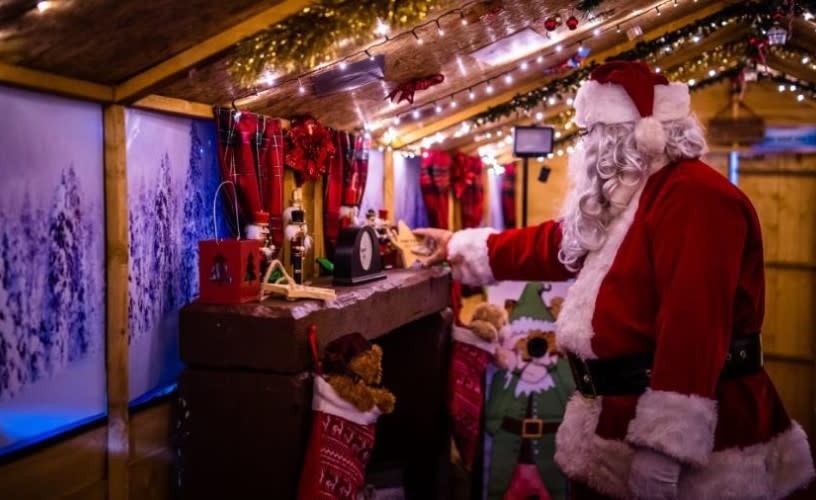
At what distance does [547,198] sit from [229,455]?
5.02 meters

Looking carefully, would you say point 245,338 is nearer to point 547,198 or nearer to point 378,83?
point 378,83

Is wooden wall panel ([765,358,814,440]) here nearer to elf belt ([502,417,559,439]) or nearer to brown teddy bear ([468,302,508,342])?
elf belt ([502,417,559,439])

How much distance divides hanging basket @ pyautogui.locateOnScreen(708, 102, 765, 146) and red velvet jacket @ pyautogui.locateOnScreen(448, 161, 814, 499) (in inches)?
169

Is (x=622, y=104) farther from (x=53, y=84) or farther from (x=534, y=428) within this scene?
(x=534, y=428)

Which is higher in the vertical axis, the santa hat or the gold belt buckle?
the santa hat

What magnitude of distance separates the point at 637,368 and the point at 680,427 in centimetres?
22

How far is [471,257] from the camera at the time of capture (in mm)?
2717

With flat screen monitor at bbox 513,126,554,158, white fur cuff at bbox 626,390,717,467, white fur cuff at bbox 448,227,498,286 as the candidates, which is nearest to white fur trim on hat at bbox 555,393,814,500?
white fur cuff at bbox 626,390,717,467

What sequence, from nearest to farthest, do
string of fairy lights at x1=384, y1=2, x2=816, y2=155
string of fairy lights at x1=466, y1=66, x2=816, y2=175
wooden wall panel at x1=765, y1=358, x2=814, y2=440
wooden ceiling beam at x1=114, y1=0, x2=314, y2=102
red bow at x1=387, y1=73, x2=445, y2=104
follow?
wooden ceiling beam at x1=114, y1=0, x2=314, y2=102
red bow at x1=387, y1=73, x2=445, y2=104
string of fairy lights at x1=384, y1=2, x2=816, y2=155
string of fairy lights at x1=466, y1=66, x2=816, y2=175
wooden wall panel at x1=765, y1=358, x2=814, y2=440

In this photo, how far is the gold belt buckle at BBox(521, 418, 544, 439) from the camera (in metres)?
3.32

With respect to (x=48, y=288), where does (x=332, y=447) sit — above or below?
below

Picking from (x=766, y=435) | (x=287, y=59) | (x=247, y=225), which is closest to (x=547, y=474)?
(x=766, y=435)

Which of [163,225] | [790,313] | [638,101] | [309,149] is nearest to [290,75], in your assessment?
[309,149]

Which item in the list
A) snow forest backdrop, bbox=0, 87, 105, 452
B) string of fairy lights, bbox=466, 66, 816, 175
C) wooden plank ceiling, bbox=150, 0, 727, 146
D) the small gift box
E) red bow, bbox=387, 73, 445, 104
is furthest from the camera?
string of fairy lights, bbox=466, 66, 816, 175
